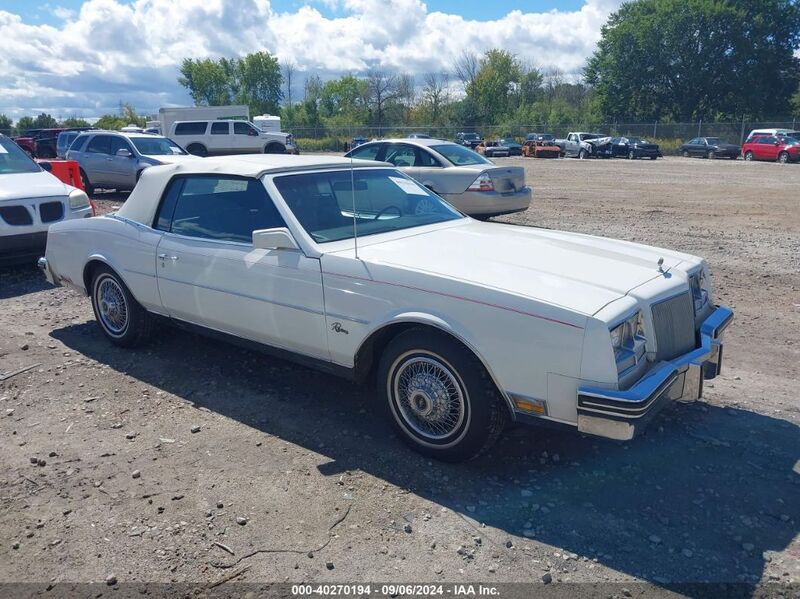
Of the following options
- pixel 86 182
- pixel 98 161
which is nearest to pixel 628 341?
pixel 98 161

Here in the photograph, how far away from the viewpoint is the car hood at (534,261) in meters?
3.37

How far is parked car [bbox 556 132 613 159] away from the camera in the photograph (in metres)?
42.4

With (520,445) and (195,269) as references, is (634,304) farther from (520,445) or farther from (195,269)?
(195,269)

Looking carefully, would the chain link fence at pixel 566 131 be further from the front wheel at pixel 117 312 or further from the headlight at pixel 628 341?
the headlight at pixel 628 341

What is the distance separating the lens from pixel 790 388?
184 inches

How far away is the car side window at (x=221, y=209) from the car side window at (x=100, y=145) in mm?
12511

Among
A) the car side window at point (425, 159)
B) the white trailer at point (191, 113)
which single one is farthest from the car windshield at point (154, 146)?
the white trailer at point (191, 113)

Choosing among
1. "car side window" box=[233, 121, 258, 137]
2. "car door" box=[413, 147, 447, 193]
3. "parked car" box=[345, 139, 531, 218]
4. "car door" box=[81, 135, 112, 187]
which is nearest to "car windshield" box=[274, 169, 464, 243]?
"parked car" box=[345, 139, 531, 218]

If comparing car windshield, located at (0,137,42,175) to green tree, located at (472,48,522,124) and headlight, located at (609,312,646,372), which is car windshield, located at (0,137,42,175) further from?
green tree, located at (472,48,522,124)

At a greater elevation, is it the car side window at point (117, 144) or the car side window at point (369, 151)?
the car side window at point (117, 144)

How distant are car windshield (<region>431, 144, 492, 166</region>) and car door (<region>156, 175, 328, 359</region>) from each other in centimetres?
709

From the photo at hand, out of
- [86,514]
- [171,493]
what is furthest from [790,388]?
[86,514]

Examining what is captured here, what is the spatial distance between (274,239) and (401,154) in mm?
8124

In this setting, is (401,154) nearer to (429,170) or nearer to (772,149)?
(429,170)
